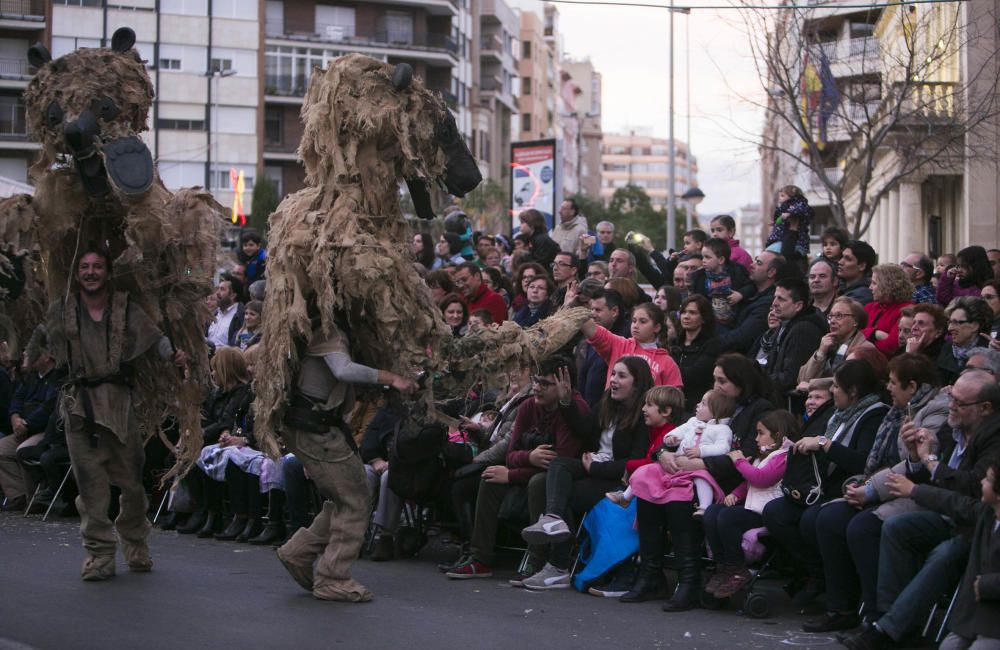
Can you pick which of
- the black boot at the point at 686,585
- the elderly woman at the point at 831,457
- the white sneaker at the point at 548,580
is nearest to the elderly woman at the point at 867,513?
the elderly woman at the point at 831,457

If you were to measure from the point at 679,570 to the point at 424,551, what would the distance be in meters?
2.94

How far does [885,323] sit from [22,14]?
46536mm

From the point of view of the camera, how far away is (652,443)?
9.04m

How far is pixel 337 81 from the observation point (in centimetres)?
778

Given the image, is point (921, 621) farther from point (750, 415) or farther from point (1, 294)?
point (1, 294)

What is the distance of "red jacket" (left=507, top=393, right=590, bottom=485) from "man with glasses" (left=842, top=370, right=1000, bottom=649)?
2.56 metres

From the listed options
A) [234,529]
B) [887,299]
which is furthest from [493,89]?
[887,299]

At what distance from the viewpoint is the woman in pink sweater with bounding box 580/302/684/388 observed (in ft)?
31.5

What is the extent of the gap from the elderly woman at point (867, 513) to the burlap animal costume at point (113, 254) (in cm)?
450

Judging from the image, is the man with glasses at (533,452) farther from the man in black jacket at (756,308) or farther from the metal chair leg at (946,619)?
the metal chair leg at (946,619)

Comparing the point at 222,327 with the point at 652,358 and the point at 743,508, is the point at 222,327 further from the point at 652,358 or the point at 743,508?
the point at 743,508

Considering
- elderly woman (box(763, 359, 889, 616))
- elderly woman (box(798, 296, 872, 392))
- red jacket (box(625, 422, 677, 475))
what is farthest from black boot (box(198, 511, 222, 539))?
elderly woman (box(763, 359, 889, 616))

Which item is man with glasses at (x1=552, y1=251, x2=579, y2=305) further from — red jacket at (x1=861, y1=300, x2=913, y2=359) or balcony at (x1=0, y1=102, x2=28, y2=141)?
balcony at (x1=0, y1=102, x2=28, y2=141)

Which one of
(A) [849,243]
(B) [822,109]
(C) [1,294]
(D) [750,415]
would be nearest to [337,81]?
(C) [1,294]
